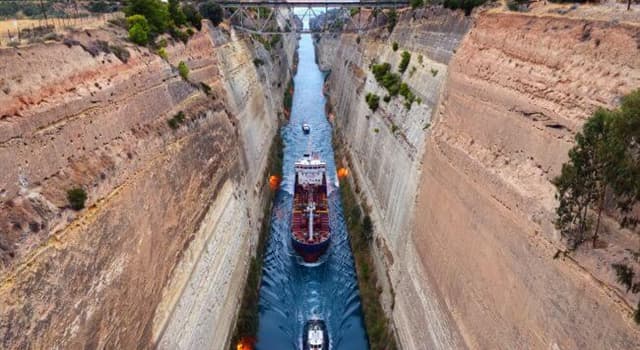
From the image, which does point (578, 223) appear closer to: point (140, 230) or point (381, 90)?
point (140, 230)

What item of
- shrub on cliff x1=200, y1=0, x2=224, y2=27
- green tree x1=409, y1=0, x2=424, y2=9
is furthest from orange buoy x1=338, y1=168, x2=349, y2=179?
shrub on cliff x1=200, y1=0, x2=224, y2=27

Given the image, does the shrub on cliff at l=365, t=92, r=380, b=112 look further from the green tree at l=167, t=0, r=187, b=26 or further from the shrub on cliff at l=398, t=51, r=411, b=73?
the green tree at l=167, t=0, r=187, b=26

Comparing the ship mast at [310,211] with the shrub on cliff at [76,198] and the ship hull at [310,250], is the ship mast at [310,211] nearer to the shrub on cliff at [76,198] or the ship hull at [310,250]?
the ship hull at [310,250]

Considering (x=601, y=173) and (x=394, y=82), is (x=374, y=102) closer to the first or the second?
(x=394, y=82)

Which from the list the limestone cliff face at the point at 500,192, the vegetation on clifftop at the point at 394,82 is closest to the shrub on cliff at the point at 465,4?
the limestone cliff face at the point at 500,192

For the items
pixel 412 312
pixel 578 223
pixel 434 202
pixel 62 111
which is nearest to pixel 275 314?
pixel 412 312

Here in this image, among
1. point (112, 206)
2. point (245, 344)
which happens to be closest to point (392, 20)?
point (245, 344)
